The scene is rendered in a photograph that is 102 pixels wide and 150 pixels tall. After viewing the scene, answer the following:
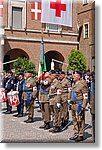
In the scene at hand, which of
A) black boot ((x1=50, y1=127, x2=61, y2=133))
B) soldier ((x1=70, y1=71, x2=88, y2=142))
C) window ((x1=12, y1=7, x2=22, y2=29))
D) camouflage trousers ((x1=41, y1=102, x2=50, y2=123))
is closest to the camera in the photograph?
soldier ((x1=70, y1=71, x2=88, y2=142))

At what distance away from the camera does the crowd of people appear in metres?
6.27

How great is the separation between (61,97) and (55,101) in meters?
0.54

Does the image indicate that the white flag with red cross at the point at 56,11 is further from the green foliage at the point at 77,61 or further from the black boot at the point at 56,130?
the black boot at the point at 56,130

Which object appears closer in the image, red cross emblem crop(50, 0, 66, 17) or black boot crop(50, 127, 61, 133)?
red cross emblem crop(50, 0, 66, 17)

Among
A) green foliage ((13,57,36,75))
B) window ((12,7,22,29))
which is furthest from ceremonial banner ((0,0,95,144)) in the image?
window ((12,7,22,29))

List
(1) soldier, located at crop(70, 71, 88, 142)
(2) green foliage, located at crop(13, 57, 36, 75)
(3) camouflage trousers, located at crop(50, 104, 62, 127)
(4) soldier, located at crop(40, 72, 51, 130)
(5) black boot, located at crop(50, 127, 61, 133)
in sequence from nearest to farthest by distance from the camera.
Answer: (1) soldier, located at crop(70, 71, 88, 142), (5) black boot, located at crop(50, 127, 61, 133), (3) camouflage trousers, located at crop(50, 104, 62, 127), (4) soldier, located at crop(40, 72, 51, 130), (2) green foliage, located at crop(13, 57, 36, 75)

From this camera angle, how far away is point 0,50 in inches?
250

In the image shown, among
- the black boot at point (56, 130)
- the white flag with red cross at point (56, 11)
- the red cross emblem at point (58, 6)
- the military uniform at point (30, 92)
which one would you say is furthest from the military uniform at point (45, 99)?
the red cross emblem at point (58, 6)

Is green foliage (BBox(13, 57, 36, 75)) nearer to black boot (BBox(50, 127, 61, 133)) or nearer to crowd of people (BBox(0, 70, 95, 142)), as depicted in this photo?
crowd of people (BBox(0, 70, 95, 142))

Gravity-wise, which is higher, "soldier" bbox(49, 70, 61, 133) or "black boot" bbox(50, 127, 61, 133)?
"soldier" bbox(49, 70, 61, 133)

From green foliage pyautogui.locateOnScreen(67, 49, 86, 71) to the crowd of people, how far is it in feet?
1.36

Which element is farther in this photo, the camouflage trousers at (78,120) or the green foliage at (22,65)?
the green foliage at (22,65)

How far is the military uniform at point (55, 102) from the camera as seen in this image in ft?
23.4

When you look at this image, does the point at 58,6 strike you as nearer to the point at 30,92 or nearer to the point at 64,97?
the point at 64,97
